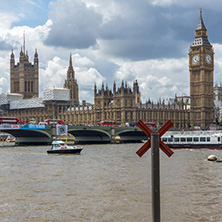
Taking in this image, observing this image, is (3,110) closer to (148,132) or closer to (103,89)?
(103,89)

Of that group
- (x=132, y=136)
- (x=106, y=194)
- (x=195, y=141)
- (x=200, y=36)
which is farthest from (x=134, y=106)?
(x=106, y=194)

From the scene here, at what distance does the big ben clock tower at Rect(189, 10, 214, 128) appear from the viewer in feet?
511

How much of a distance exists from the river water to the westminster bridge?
4214 cm

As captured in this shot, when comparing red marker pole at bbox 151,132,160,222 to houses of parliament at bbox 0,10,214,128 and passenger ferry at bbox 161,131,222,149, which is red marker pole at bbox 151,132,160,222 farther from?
houses of parliament at bbox 0,10,214,128

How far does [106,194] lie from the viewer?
27.7 m

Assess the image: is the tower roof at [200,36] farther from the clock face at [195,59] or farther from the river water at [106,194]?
the river water at [106,194]

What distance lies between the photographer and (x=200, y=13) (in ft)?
522

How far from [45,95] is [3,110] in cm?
2418

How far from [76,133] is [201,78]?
7004 centimetres

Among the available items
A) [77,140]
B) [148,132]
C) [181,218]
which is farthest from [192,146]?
[148,132]

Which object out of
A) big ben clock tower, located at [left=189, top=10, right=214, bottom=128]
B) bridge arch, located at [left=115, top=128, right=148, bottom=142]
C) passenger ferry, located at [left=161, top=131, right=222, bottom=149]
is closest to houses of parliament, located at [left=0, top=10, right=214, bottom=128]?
big ben clock tower, located at [left=189, top=10, right=214, bottom=128]

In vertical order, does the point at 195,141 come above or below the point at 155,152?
below

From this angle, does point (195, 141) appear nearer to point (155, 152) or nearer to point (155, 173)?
point (155, 173)

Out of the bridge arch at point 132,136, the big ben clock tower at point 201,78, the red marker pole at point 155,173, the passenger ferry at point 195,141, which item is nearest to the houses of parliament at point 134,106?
the big ben clock tower at point 201,78
